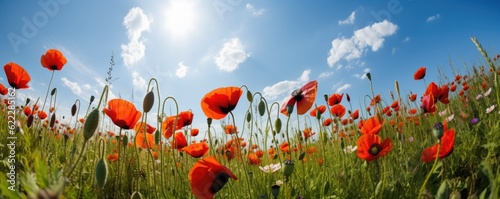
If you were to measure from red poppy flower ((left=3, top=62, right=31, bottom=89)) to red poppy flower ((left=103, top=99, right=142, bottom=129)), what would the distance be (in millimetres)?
1444

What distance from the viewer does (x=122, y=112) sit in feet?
5.16

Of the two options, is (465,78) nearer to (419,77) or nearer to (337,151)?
(419,77)

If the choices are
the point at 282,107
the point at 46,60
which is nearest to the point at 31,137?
the point at 282,107

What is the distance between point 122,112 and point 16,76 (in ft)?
4.99

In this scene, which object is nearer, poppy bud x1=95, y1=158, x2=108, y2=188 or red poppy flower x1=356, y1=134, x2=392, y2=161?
poppy bud x1=95, y1=158, x2=108, y2=188

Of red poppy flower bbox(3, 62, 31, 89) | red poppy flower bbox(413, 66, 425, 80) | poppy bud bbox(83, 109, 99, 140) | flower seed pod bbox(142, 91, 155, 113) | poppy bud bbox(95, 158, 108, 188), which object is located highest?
red poppy flower bbox(3, 62, 31, 89)

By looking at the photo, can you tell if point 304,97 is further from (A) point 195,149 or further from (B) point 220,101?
(A) point 195,149

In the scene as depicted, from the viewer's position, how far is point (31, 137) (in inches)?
34.0

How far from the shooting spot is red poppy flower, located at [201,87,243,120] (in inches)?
66.6

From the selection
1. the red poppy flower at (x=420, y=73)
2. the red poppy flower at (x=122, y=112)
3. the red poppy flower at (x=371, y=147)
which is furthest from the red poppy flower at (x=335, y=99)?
the red poppy flower at (x=122, y=112)

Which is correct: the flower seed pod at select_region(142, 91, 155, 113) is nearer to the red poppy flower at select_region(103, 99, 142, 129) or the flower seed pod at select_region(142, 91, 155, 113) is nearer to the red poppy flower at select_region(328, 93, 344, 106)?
the red poppy flower at select_region(103, 99, 142, 129)

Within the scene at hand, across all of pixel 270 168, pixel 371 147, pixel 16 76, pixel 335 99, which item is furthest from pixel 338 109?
pixel 16 76

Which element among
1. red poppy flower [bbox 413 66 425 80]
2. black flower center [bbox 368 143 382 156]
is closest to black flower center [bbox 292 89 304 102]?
black flower center [bbox 368 143 382 156]

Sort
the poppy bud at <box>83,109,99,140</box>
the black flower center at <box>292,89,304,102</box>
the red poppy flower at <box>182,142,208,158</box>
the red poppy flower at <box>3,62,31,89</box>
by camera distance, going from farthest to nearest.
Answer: the red poppy flower at <box>3,62,31,89</box> → the red poppy flower at <box>182,142,208,158</box> → the black flower center at <box>292,89,304,102</box> → the poppy bud at <box>83,109,99,140</box>
